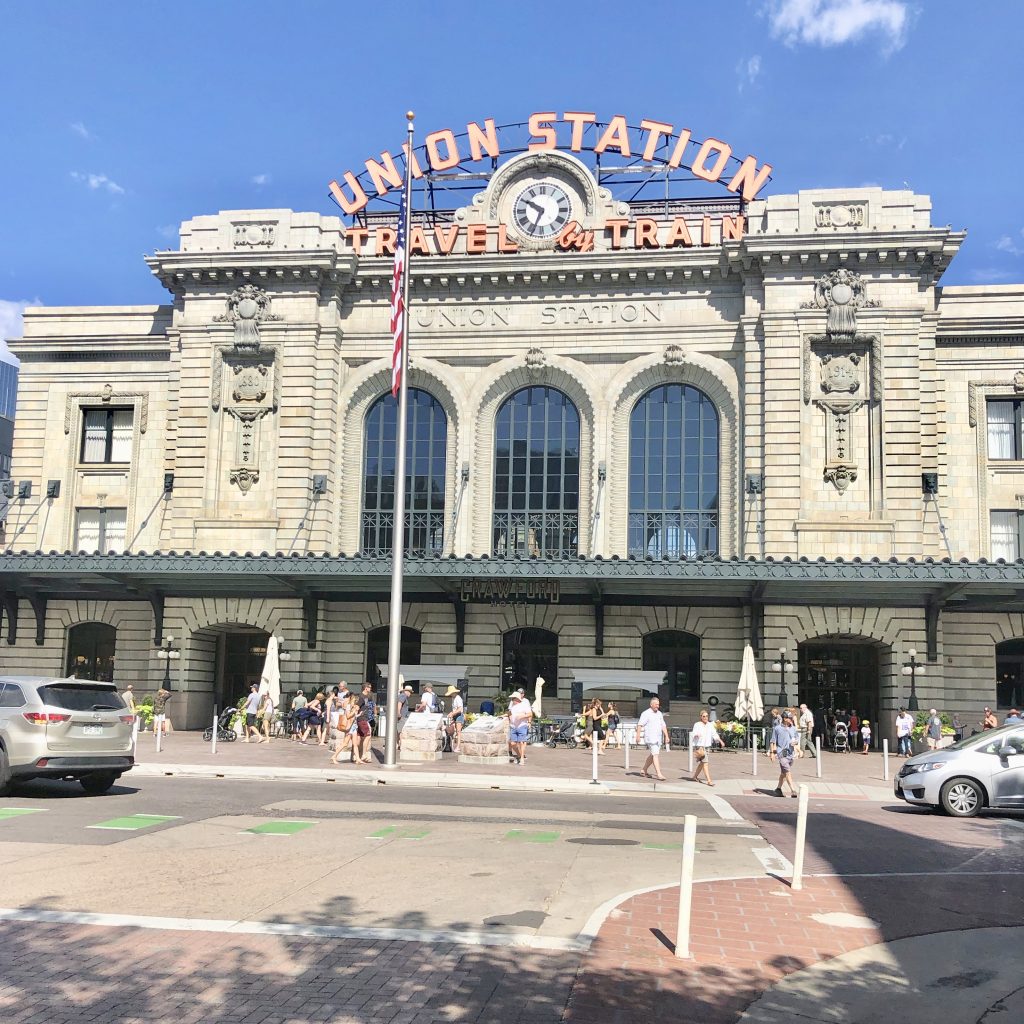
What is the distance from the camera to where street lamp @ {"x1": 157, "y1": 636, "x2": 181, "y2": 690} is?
3728cm

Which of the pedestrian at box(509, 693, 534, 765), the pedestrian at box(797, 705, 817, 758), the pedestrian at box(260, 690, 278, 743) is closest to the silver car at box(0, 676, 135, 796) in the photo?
the pedestrian at box(509, 693, 534, 765)

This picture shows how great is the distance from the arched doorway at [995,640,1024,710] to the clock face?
2256 centimetres

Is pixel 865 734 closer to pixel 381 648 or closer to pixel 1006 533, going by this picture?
pixel 1006 533

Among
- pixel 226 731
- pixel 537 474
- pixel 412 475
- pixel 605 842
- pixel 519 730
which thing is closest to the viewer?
pixel 605 842

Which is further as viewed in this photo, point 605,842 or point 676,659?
point 676,659

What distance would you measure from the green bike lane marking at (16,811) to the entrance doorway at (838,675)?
92.0 feet

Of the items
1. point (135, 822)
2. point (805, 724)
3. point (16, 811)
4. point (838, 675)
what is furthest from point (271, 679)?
point (838, 675)

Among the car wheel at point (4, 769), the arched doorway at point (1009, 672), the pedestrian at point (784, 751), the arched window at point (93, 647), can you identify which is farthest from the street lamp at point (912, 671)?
the arched window at point (93, 647)

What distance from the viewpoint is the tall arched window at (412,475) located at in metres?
40.8

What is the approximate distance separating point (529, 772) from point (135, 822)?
450 inches

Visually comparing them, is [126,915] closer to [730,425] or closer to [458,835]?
[458,835]

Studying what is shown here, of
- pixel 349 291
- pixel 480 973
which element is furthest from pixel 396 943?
pixel 349 291

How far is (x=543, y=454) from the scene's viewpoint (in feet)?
133

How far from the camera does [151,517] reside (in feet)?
136
